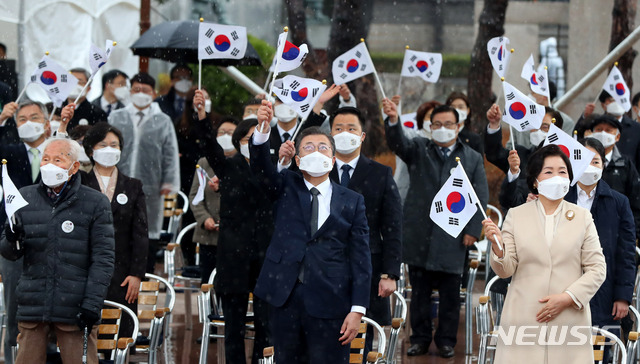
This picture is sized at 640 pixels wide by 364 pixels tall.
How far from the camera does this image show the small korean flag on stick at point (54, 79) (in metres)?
11.0

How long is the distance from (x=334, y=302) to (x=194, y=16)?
1416 centimetres

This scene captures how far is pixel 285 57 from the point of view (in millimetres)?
8820

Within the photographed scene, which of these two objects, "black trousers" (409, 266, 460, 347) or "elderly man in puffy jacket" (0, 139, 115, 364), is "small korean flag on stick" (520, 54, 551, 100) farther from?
"elderly man in puffy jacket" (0, 139, 115, 364)

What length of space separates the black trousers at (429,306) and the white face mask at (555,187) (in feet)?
11.0

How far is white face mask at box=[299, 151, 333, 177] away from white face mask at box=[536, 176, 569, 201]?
134 cm

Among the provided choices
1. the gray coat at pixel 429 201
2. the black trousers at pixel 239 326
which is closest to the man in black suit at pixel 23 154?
the black trousers at pixel 239 326

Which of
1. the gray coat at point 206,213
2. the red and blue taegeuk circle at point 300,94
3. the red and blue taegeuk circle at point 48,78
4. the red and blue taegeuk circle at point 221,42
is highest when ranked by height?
the red and blue taegeuk circle at point 221,42

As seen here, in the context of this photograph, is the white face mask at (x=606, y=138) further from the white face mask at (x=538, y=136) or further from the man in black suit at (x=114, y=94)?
the man in black suit at (x=114, y=94)

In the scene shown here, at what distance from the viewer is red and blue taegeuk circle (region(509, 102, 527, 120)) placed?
9.47 meters

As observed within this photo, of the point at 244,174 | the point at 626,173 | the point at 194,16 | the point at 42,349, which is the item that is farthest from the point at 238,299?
the point at 194,16

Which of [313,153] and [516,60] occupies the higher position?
[516,60]

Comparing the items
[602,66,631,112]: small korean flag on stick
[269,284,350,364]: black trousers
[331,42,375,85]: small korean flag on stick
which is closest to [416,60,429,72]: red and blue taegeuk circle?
A: [331,42,375,85]: small korean flag on stick

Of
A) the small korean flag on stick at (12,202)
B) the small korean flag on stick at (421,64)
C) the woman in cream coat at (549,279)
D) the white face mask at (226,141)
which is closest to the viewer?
the woman in cream coat at (549,279)

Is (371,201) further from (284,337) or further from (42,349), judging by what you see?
(42,349)
